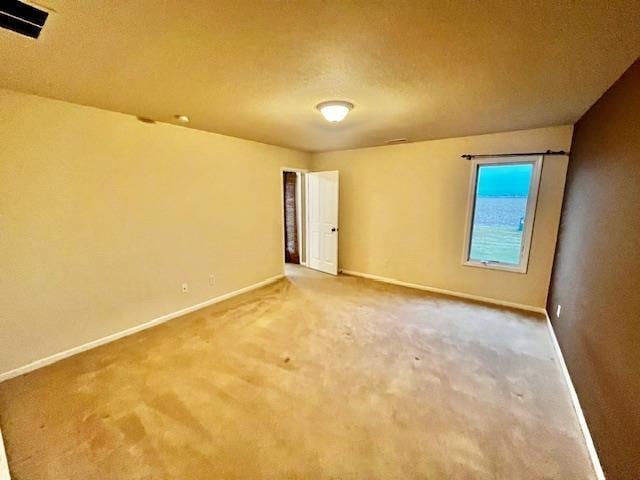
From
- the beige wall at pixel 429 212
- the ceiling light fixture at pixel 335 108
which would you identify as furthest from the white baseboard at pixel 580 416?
the ceiling light fixture at pixel 335 108

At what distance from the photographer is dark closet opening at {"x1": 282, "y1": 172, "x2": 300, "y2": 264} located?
608 cm

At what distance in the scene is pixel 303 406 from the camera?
2037 mm

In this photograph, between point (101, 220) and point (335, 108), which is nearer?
point (335, 108)

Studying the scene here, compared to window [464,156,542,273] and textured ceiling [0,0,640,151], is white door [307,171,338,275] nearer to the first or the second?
window [464,156,542,273]

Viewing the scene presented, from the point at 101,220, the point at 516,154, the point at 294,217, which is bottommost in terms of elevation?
the point at 294,217

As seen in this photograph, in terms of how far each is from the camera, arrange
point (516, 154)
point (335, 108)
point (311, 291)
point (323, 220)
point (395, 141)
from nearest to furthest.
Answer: point (335, 108)
point (516, 154)
point (395, 141)
point (311, 291)
point (323, 220)

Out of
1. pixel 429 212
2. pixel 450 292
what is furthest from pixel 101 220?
pixel 450 292

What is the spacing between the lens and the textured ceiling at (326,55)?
4.08 ft

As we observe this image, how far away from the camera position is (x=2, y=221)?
7.35ft

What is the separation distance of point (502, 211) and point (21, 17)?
4642 mm

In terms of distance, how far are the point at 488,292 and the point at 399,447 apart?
302cm

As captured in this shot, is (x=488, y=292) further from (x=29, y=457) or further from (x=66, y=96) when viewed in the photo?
(x=66, y=96)

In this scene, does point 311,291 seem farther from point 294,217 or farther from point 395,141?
point 395,141

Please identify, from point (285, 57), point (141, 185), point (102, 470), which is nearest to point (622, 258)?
point (285, 57)
